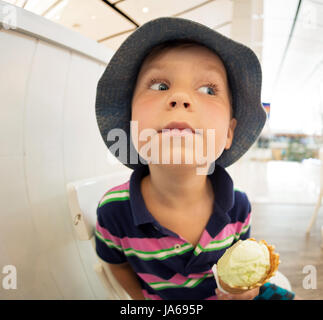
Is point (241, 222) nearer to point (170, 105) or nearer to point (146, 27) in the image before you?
point (170, 105)

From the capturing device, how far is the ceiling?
1.02ft

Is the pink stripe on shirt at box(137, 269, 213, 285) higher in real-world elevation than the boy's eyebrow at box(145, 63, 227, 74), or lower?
lower

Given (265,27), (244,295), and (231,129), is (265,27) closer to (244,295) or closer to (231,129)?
(231,129)

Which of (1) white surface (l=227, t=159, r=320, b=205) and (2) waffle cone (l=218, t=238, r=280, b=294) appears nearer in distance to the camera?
(2) waffle cone (l=218, t=238, r=280, b=294)

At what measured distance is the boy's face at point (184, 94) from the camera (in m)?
0.23

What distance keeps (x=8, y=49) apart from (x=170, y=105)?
0.30 meters

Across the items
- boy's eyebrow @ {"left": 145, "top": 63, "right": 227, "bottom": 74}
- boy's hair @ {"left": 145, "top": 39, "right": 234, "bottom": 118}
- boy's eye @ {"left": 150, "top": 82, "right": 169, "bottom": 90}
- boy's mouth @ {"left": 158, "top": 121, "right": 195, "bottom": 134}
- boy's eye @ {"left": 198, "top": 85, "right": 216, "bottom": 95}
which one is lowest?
boy's mouth @ {"left": 158, "top": 121, "right": 195, "bottom": 134}

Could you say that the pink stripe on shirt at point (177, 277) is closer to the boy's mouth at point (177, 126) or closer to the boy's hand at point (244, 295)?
the boy's hand at point (244, 295)

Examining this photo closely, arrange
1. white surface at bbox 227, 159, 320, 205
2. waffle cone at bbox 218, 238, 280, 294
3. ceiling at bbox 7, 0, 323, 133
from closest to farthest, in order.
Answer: waffle cone at bbox 218, 238, 280, 294, ceiling at bbox 7, 0, 323, 133, white surface at bbox 227, 159, 320, 205

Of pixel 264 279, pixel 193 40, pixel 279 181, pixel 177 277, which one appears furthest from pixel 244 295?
pixel 279 181

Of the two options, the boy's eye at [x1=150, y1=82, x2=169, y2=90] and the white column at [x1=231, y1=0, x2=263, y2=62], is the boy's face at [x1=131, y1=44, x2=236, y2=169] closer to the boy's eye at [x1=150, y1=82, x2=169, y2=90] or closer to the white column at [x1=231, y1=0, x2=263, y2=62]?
the boy's eye at [x1=150, y1=82, x2=169, y2=90]
